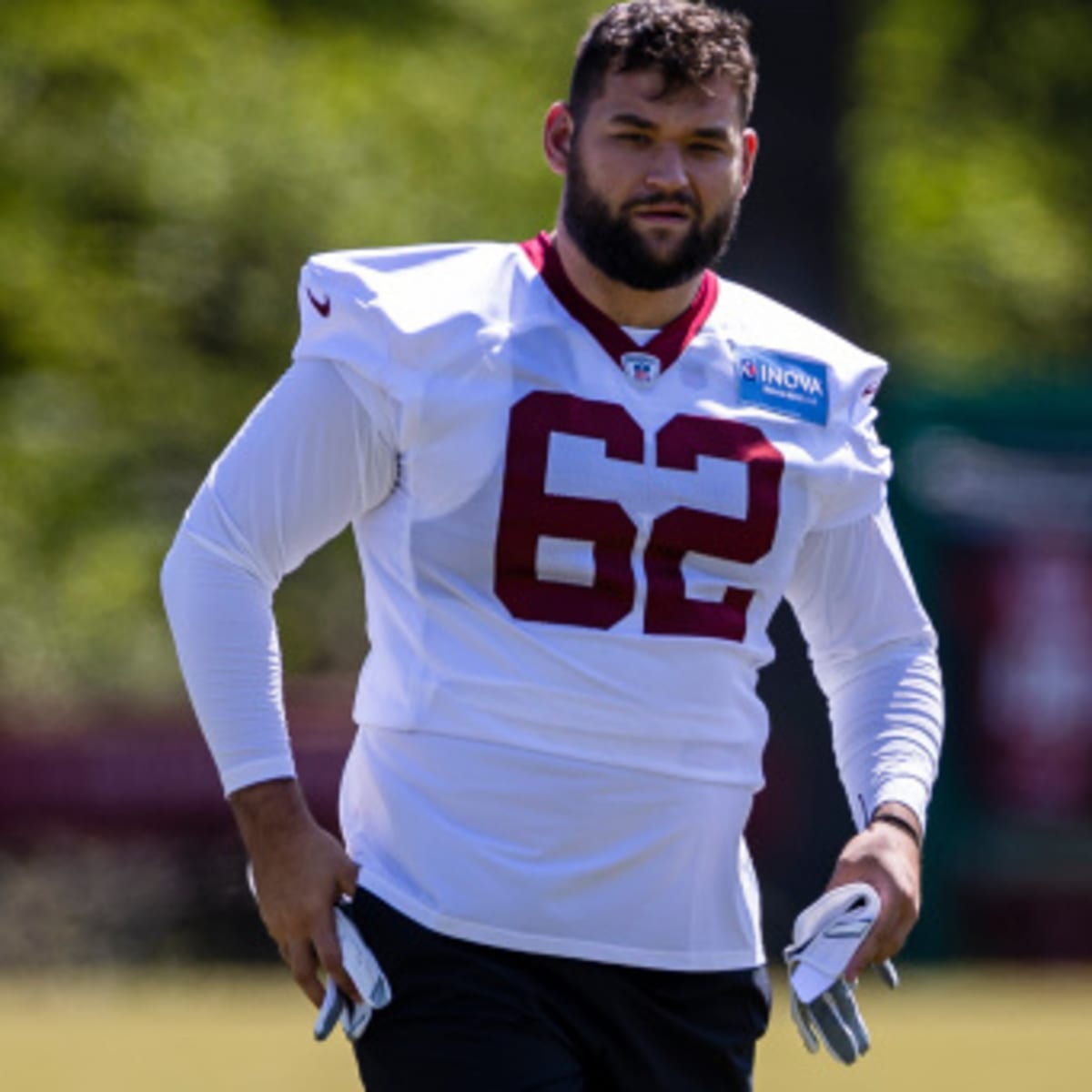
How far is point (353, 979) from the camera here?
3.68m

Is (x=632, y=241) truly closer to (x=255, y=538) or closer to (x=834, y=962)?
(x=255, y=538)

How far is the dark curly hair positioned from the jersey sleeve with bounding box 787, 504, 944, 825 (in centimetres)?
58

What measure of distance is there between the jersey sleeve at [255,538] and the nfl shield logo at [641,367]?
0.32 meters

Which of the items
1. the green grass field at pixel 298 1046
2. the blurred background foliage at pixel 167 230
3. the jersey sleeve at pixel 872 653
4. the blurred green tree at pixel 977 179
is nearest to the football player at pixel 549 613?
the jersey sleeve at pixel 872 653

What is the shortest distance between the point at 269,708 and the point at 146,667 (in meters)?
12.0

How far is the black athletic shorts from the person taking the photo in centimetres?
370

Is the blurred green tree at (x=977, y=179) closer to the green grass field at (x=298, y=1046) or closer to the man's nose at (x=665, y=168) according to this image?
the green grass field at (x=298, y=1046)

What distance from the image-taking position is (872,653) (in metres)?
4.20

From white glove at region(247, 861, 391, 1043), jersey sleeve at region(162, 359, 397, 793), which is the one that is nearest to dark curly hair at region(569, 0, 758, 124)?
jersey sleeve at region(162, 359, 397, 793)

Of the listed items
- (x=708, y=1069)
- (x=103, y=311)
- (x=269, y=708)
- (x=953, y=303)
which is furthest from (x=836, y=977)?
(x=953, y=303)

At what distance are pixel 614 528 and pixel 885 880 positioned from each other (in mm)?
535

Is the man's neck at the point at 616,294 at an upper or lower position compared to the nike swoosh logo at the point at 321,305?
upper

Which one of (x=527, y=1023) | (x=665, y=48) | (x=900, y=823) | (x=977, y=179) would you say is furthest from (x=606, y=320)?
(x=977, y=179)

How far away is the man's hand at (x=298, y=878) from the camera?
3.68 meters
